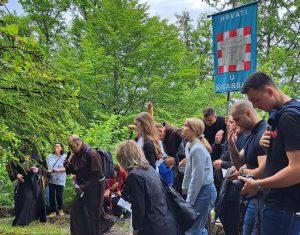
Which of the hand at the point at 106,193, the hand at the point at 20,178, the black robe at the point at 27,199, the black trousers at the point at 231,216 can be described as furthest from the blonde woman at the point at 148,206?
the black robe at the point at 27,199

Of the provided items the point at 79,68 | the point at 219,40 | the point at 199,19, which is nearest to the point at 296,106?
the point at 219,40

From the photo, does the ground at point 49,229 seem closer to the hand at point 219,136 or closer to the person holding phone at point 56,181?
the person holding phone at point 56,181

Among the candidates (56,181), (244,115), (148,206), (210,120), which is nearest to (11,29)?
(148,206)

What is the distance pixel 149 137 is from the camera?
663 centimetres

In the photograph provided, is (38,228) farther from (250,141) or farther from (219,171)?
(250,141)

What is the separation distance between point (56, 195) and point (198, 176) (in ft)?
21.9

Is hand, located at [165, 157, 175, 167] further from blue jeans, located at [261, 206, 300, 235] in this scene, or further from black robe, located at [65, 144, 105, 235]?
blue jeans, located at [261, 206, 300, 235]

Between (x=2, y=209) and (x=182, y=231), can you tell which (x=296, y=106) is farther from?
(x=2, y=209)

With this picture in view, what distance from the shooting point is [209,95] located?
22.3 meters

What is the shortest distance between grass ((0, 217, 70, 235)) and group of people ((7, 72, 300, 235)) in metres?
1.64

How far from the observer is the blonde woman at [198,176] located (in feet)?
19.4

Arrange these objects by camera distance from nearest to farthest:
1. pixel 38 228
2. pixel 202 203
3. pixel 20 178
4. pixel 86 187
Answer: pixel 202 203 → pixel 86 187 → pixel 38 228 → pixel 20 178

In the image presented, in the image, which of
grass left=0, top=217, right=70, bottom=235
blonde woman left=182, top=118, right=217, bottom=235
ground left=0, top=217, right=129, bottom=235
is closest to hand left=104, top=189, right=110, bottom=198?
ground left=0, top=217, right=129, bottom=235

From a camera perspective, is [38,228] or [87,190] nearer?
[87,190]
